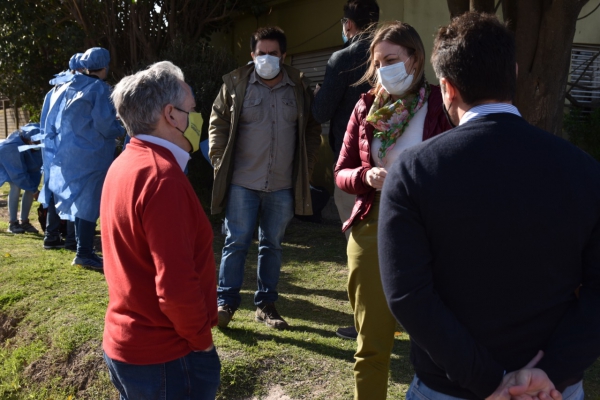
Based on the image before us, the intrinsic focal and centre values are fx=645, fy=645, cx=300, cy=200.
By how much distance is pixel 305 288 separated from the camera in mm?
6324

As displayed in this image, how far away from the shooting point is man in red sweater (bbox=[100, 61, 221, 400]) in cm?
228

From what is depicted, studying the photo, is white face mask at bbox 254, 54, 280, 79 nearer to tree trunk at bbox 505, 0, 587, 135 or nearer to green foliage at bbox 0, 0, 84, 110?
tree trunk at bbox 505, 0, 587, 135

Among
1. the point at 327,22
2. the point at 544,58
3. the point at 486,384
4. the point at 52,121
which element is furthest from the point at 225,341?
the point at 327,22

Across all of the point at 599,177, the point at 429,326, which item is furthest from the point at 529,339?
the point at 599,177

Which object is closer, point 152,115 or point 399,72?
point 152,115

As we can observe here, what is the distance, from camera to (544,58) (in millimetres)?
5148

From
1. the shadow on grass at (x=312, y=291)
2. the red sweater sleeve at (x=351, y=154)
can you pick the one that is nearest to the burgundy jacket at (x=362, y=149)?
the red sweater sleeve at (x=351, y=154)

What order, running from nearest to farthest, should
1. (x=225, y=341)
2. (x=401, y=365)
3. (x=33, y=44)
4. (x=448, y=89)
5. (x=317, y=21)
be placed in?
1. (x=448, y=89)
2. (x=401, y=365)
3. (x=225, y=341)
4. (x=317, y=21)
5. (x=33, y=44)

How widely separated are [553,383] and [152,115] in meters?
Answer: 1.66

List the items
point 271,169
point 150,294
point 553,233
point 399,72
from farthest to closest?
point 271,169
point 399,72
point 150,294
point 553,233

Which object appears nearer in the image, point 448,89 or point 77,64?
point 448,89

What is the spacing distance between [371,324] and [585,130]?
779 centimetres

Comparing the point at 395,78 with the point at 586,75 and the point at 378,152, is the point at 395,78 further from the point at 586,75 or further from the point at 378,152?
the point at 586,75

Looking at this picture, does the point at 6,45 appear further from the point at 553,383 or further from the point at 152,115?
the point at 553,383
